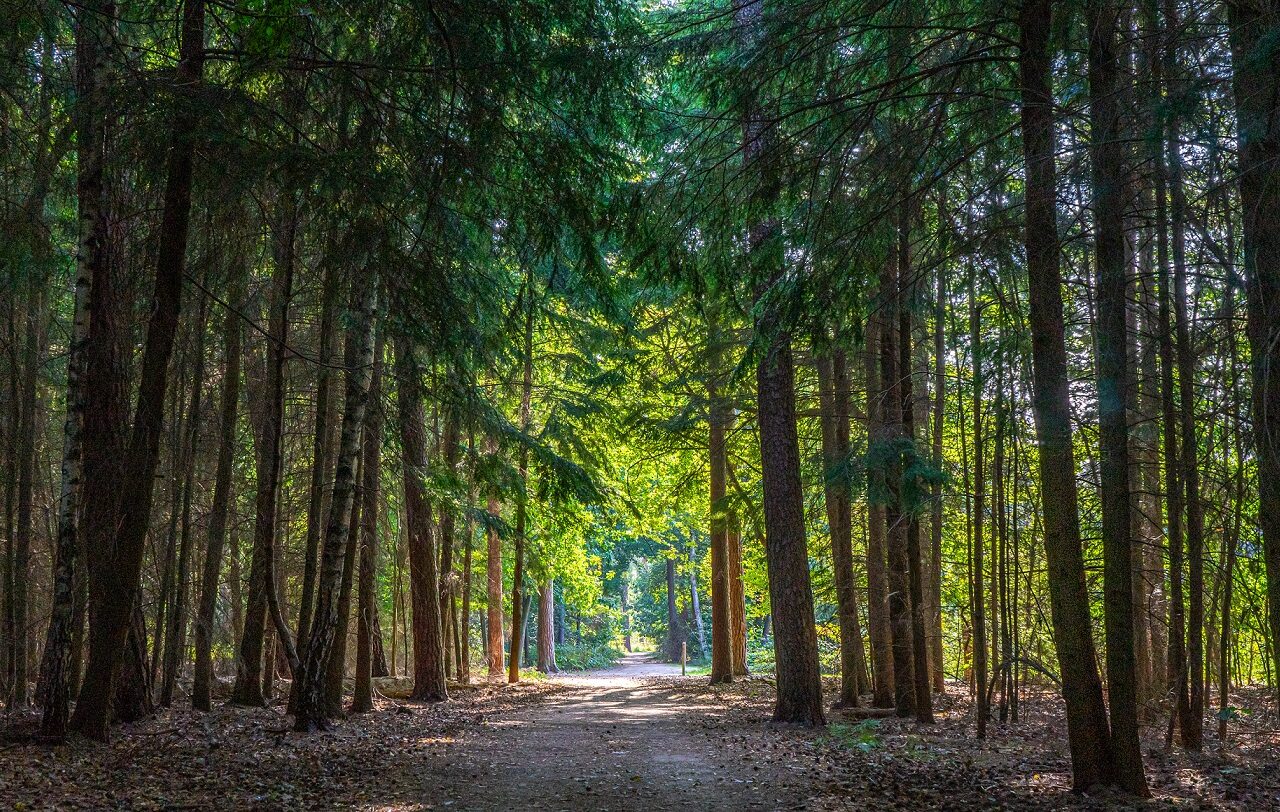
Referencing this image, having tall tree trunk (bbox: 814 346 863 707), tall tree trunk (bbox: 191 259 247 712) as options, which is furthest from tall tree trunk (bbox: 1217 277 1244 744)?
tall tree trunk (bbox: 191 259 247 712)

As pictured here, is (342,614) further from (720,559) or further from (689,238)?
(720,559)

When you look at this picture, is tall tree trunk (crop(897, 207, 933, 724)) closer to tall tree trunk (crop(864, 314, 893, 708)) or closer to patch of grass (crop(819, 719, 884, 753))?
patch of grass (crop(819, 719, 884, 753))

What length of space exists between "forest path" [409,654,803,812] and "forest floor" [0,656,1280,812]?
3cm

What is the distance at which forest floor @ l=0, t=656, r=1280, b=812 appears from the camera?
21.5 ft

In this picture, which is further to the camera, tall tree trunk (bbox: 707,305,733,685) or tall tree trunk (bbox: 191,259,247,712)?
tall tree trunk (bbox: 707,305,733,685)

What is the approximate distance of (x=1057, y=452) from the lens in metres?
7.01

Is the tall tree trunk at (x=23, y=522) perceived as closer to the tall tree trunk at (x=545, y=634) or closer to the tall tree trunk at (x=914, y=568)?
the tall tree trunk at (x=914, y=568)

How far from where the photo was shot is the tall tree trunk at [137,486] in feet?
25.6

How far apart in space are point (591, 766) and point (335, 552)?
4.03 m

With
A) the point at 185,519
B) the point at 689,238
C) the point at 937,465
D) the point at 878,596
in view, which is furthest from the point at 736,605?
the point at 689,238

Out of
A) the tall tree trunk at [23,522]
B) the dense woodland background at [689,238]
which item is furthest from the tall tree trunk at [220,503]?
the tall tree trunk at [23,522]

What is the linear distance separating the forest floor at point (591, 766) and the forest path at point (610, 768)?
31mm

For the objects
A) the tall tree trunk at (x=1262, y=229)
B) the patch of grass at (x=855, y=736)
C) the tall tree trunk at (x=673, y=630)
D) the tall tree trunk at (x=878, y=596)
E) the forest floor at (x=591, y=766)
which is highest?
the tall tree trunk at (x=1262, y=229)

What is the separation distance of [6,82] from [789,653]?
1041cm
